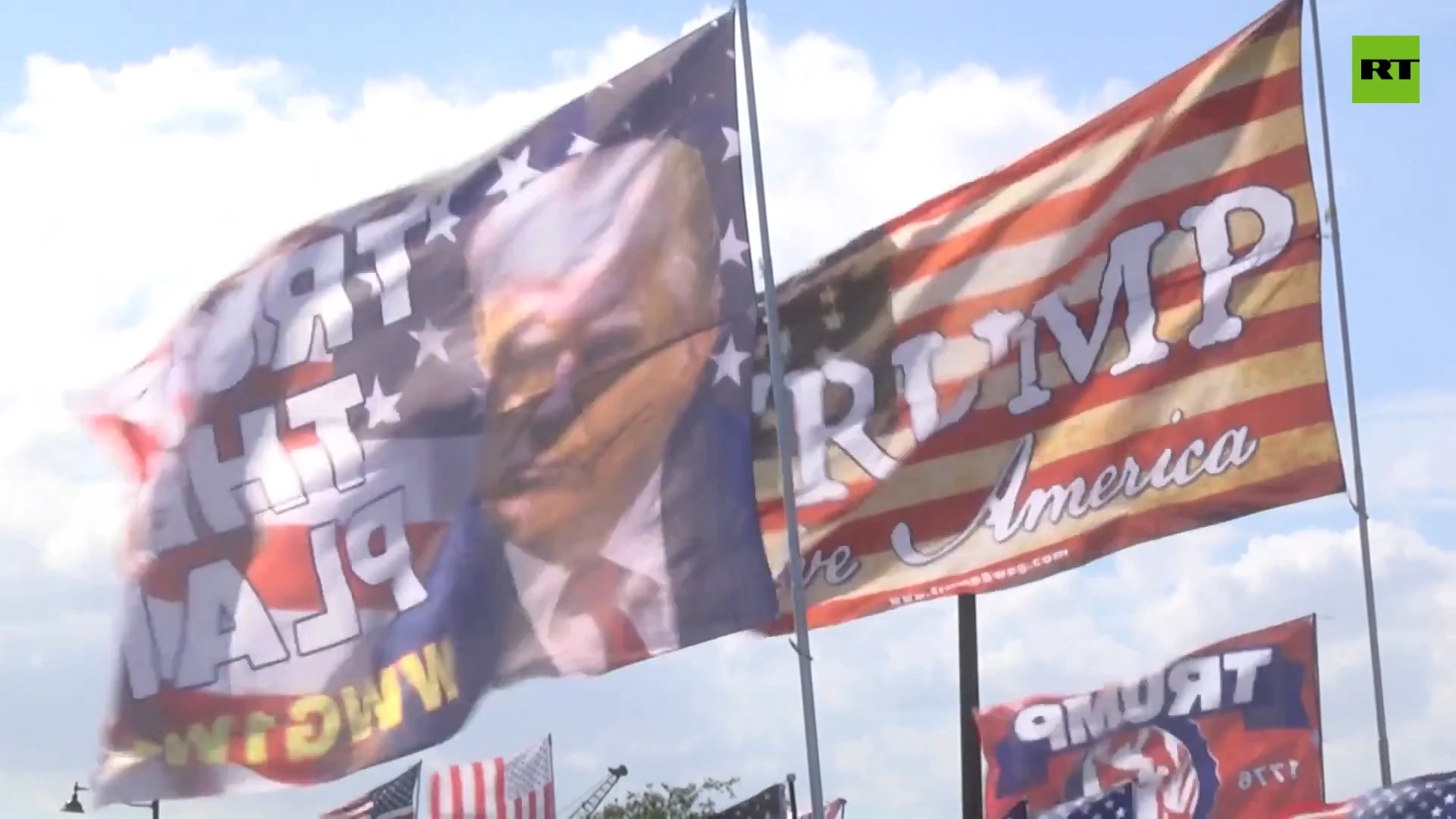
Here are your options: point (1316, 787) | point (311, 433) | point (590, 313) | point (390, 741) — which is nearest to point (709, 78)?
point (590, 313)

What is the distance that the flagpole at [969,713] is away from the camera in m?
19.0

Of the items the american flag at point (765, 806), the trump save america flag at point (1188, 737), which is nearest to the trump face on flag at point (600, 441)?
the trump save america flag at point (1188, 737)

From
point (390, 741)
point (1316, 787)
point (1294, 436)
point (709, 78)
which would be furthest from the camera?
point (1316, 787)

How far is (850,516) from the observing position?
1770 centimetres

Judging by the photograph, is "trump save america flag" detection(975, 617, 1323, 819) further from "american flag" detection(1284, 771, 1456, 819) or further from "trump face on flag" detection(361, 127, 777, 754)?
"american flag" detection(1284, 771, 1456, 819)

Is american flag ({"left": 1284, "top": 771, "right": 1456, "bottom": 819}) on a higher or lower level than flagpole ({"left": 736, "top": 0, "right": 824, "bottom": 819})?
lower

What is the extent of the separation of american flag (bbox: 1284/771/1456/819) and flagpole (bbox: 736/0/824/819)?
2.63 meters

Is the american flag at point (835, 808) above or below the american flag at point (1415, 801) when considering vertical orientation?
above

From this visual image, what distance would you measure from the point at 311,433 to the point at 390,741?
75.6 inches

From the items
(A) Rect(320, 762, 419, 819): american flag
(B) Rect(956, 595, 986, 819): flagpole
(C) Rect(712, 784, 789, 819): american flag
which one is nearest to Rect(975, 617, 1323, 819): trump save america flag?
(B) Rect(956, 595, 986, 819): flagpole

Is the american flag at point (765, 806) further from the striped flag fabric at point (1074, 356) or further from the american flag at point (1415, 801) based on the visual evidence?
the american flag at point (1415, 801)

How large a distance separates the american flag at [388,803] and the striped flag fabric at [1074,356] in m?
15.1

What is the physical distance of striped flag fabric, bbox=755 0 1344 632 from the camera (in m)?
16.5

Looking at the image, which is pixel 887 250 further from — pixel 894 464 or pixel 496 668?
pixel 496 668
